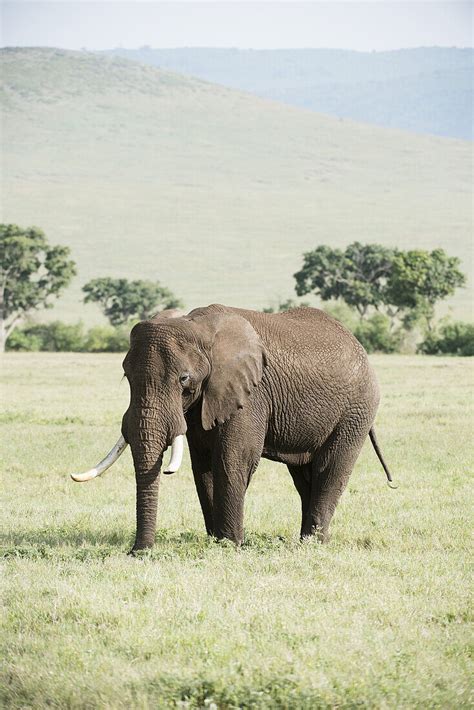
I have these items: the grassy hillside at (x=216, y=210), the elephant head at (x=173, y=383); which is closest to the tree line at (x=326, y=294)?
the grassy hillside at (x=216, y=210)

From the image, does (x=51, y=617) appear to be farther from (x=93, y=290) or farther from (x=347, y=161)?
(x=347, y=161)

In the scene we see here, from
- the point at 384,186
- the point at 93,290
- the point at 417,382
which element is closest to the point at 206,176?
the point at 384,186

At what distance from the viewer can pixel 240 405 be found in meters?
10.3

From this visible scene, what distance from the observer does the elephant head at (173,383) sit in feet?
32.2

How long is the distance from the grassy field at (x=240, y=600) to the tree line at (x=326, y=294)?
131 feet

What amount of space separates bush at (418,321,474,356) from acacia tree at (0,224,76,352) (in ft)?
77.6

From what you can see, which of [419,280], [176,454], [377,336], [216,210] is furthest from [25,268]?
[216,210]

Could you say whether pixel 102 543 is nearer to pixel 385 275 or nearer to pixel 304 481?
pixel 304 481

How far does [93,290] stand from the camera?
76.2 m

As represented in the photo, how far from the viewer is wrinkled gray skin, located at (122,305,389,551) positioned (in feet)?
32.4

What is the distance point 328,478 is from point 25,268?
60304 mm

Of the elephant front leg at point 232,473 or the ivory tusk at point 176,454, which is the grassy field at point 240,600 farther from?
the ivory tusk at point 176,454

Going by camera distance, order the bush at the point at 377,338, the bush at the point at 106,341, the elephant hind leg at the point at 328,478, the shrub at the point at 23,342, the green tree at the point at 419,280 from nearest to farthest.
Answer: the elephant hind leg at the point at 328,478 < the bush at the point at 377,338 < the bush at the point at 106,341 < the shrub at the point at 23,342 < the green tree at the point at 419,280

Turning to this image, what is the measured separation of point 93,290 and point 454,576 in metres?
67.7
